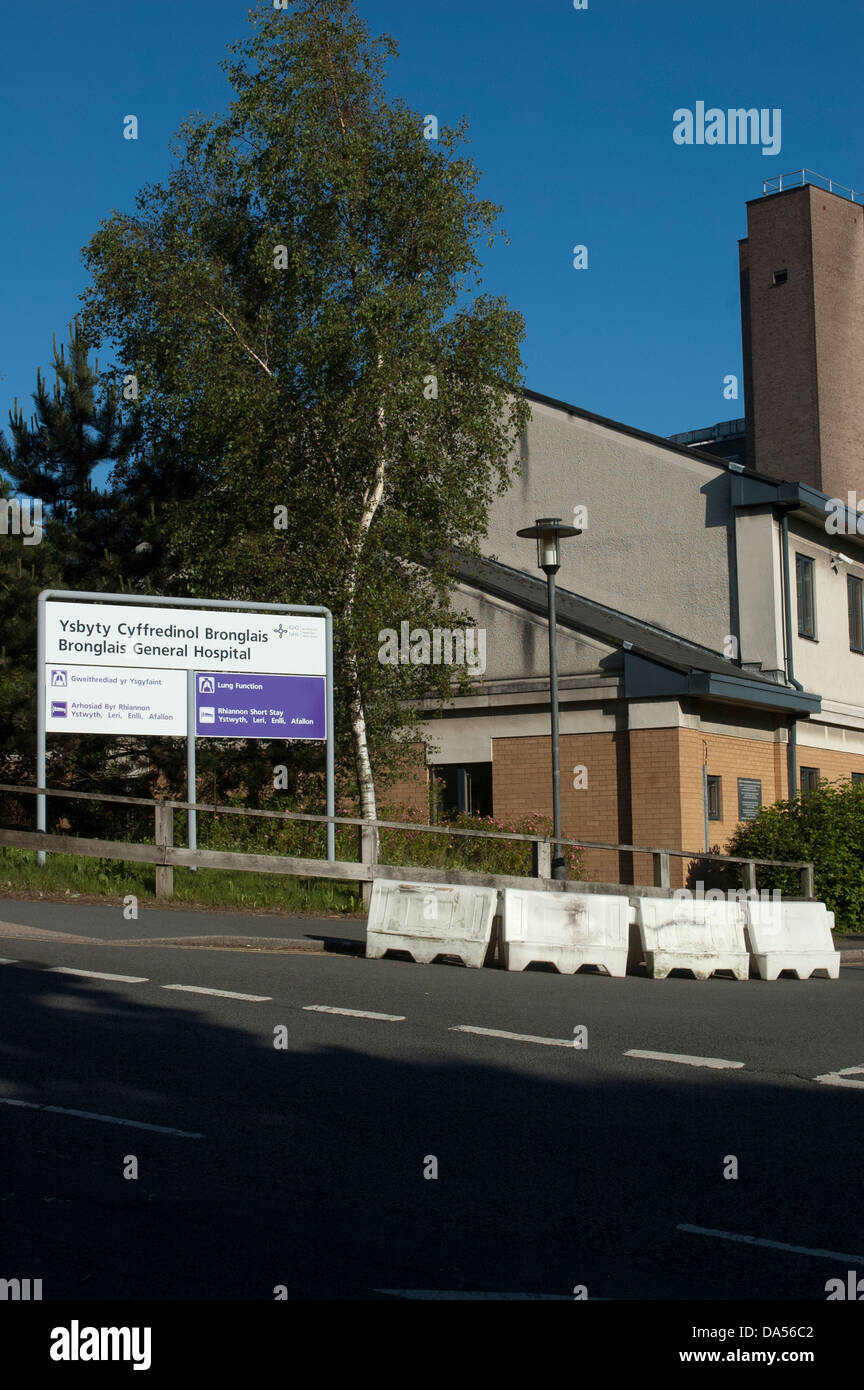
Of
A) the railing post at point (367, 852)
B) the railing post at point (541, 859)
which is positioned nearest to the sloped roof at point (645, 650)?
the railing post at point (541, 859)

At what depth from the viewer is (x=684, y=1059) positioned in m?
8.73

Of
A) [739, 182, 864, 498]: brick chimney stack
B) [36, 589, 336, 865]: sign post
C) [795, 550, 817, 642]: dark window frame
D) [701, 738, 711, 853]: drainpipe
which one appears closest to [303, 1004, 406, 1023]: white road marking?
[36, 589, 336, 865]: sign post

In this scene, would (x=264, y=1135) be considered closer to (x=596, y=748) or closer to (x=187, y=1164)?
(x=187, y=1164)

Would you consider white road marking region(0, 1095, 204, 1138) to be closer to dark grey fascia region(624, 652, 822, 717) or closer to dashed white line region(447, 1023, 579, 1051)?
dashed white line region(447, 1023, 579, 1051)

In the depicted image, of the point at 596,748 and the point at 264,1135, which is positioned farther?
the point at 596,748

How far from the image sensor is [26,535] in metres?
24.6

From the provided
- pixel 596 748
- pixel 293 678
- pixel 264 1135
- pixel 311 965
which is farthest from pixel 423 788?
pixel 264 1135

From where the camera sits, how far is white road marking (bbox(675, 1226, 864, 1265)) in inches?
199

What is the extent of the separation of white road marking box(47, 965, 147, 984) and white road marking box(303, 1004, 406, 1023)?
1.51m

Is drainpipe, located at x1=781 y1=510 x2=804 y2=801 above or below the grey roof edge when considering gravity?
below

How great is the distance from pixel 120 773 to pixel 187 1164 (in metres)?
18.8

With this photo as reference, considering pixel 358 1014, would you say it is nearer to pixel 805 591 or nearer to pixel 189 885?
pixel 189 885

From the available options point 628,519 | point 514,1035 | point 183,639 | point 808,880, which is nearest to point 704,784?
point 808,880

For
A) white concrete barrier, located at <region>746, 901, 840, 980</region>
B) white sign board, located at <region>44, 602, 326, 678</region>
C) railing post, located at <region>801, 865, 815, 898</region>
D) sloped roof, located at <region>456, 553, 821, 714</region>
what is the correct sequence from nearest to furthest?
white concrete barrier, located at <region>746, 901, 840, 980</region>, white sign board, located at <region>44, 602, 326, 678</region>, railing post, located at <region>801, 865, 815, 898</region>, sloped roof, located at <region>456, 553, 821, 714</region>
